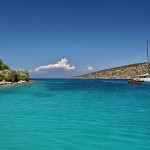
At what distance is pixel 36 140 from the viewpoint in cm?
1825

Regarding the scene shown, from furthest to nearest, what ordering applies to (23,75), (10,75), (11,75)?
(23,75) < (11,75) < (10,75)

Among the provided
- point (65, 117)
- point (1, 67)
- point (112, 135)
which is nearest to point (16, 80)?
point (1, 67)

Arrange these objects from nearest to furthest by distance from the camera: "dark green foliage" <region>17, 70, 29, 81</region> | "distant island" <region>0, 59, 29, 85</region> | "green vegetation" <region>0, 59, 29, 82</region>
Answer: "distant island" <region>0, 59, 29, 85</region>, "green vegetation" <region>0, 59, 29, 82</region>, "dark green foliage" <region>17, 70, 29, 81</region>

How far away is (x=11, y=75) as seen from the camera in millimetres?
135500

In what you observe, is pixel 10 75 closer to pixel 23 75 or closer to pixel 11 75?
pixel 11 75

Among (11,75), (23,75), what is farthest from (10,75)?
(23,75)

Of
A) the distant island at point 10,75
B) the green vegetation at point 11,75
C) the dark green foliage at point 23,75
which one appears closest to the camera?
the distant island at point 10,75

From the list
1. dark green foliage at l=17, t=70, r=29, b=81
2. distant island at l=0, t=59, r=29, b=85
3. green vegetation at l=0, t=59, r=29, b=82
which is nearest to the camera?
distant island at l=0, t=59, r=29, b=85

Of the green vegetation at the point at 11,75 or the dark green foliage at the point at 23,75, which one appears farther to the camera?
the dark green foliage at the point at 23,75

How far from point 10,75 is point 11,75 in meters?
0.72

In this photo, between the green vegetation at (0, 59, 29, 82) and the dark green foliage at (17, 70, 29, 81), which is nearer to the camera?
the green vegetation at (0, 59, 29, 82)

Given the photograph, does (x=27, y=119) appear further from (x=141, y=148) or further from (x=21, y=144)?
(x=141, y=148)

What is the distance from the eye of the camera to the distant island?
131 metres

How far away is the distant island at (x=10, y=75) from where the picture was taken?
13088 cm
